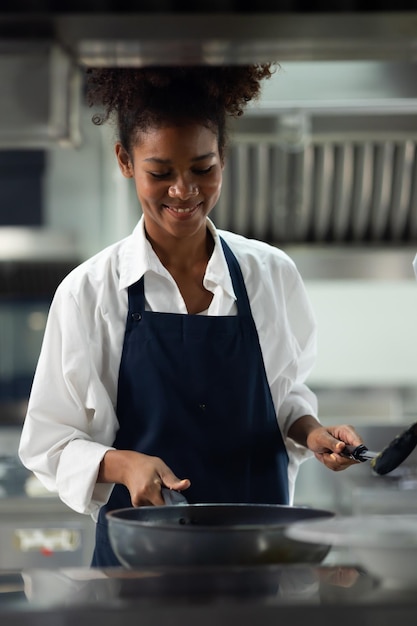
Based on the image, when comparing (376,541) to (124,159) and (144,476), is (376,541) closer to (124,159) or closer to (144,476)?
(144,476)

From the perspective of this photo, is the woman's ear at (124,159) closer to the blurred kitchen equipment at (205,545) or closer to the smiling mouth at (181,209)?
the smiling mouth at (181,209)

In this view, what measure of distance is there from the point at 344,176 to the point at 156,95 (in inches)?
75.0

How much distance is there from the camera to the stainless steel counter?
94 cm

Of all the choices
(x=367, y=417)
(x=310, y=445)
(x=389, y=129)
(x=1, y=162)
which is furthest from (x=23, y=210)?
(x=310, y=445)

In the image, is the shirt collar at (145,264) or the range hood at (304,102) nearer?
the range hood at (304,102)

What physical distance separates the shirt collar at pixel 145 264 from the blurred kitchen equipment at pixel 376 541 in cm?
70

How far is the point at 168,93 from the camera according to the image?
171cm

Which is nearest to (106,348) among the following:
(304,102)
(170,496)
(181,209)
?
(181,209)

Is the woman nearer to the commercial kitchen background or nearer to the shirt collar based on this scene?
the shirt collar

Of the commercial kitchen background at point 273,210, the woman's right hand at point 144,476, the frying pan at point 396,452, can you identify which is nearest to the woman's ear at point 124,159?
the woman's right hand at point 144,476

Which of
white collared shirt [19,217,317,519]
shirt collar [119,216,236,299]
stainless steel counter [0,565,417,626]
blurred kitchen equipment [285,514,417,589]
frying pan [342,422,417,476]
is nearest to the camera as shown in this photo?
stainless steel counter [0,565,417,626]

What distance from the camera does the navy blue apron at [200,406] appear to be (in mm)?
1709

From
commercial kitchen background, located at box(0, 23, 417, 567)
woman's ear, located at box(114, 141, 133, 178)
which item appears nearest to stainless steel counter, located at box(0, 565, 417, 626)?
woman's ear, located at box(114, 141, 133, 178)

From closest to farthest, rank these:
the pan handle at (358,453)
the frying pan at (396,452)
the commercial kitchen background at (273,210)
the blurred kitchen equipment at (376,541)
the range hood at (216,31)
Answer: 1. the blurred kitchen equipment at (376,541)
2. the range hood at (216,31)
3. the frying pan at (396,452)
4. the pan handle at (358,453)
5. the commercial kitchen background at (273,210)
